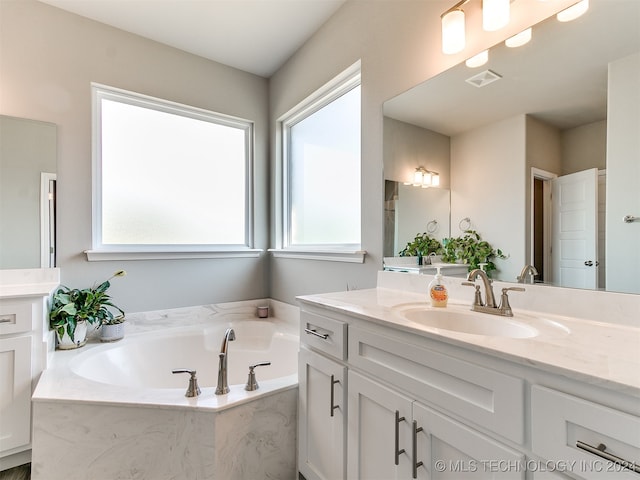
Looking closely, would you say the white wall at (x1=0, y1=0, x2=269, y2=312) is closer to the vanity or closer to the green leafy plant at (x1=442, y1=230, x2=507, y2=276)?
the vanity

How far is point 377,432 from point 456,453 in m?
0.29

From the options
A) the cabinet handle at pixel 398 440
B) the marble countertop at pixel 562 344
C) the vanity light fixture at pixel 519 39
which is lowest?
the cabinet handle at pixel 398 440

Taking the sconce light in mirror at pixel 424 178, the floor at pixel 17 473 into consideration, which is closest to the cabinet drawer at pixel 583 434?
the sconce light in mirror at pixel 424 178

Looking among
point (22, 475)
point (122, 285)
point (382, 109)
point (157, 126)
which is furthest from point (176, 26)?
point (22, 475)

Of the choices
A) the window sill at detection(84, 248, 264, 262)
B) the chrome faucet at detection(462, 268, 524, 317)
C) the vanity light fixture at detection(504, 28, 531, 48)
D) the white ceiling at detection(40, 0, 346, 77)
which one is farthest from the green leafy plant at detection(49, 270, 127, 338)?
the vanity light fixture at detection(504, 28, 531, 48)

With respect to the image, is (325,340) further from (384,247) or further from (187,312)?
(187,312)

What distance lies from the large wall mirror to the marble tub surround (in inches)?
3.8

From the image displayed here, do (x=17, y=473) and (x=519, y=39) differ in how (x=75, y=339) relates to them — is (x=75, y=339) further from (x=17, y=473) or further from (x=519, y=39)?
(x=519, y=39)

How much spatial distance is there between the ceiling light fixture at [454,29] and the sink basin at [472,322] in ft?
3.60

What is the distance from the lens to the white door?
1.02 metres

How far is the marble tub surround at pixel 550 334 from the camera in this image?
61 cm

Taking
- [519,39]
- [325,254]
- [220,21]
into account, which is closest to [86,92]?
[220,21]

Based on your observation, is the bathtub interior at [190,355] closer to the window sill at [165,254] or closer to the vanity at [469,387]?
the window sill at [165,254]

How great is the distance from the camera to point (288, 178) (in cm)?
273
